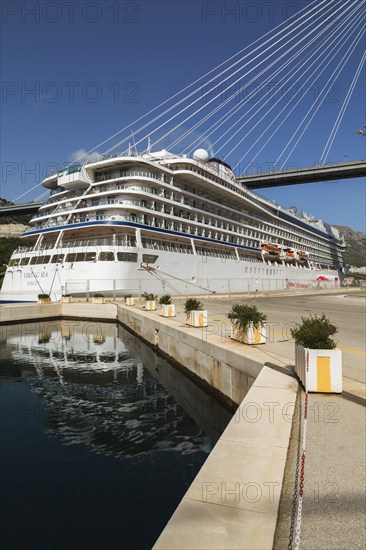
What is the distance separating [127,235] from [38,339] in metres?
15.7

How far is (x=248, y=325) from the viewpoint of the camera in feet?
34.4

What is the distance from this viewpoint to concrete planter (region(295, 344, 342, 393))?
6062 millimetres

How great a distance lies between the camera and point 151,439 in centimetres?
770

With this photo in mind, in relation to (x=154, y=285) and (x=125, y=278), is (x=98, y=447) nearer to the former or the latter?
(x=125, y=278)

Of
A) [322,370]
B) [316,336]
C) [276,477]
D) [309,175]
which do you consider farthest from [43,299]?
[309,175]

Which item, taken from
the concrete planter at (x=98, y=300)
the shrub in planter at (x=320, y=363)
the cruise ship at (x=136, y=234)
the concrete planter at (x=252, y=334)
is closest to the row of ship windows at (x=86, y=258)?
the cruise ship at (x=136, y=234)

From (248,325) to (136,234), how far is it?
24.9 meters

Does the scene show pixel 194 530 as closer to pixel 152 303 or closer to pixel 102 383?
pixel 102 383

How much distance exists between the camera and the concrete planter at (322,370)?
606 cm

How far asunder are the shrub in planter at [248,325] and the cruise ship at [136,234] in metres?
21.2

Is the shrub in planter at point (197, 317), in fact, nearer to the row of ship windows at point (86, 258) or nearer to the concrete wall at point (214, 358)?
the concrete wall at point (214, 358)

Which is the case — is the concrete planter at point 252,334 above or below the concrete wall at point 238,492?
above

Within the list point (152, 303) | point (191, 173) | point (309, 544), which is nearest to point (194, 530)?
point (309, 544)

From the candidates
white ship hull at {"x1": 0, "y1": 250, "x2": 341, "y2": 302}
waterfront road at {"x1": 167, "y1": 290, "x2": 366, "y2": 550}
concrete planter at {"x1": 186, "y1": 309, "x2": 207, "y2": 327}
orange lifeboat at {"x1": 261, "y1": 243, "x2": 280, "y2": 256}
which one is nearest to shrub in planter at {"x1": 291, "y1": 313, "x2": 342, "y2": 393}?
waterfront road at {"x1": 167, "y1": 290, "x2": 366, "y2": 550}
